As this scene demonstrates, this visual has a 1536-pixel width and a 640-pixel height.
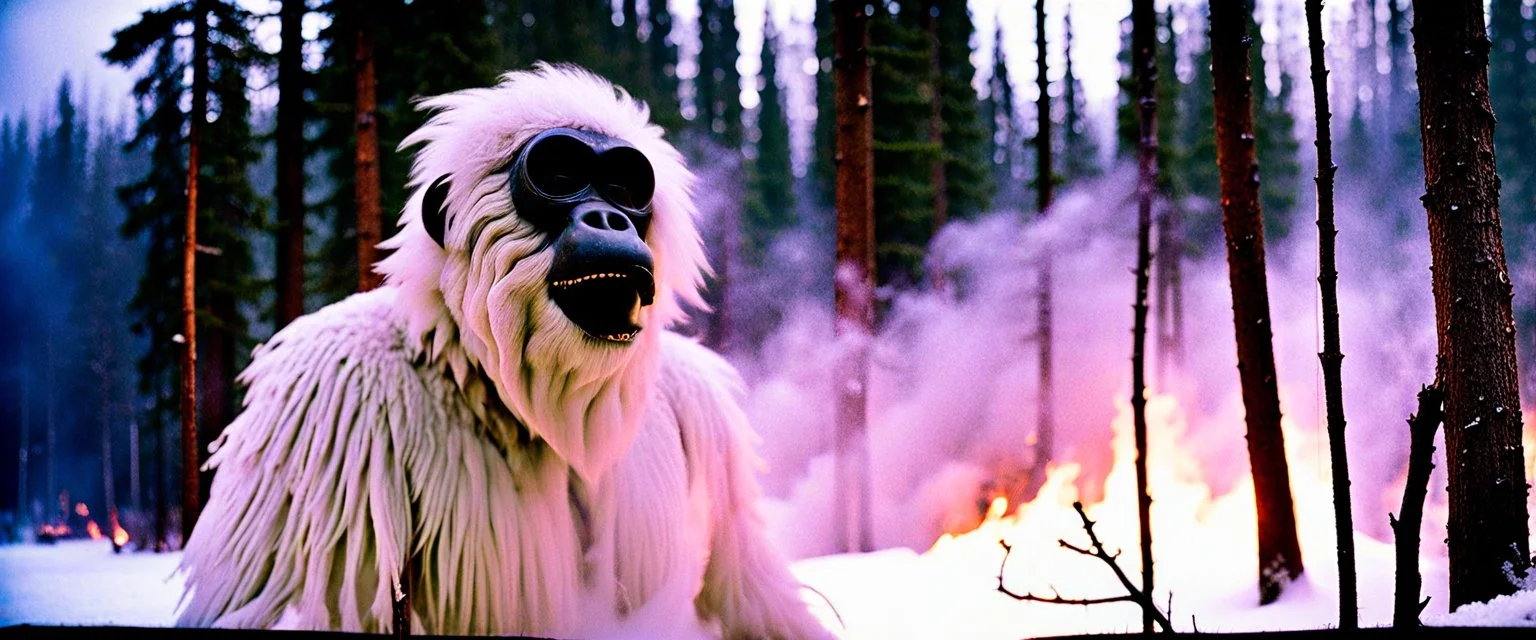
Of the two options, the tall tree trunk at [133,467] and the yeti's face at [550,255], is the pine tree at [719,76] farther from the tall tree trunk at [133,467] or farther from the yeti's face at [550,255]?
the yeti's face at [550,255]

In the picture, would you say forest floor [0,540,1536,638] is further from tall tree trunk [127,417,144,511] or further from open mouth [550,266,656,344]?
tall tree trunk [127,417,144,511]

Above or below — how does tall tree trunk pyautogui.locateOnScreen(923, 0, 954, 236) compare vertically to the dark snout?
above

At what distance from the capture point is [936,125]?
16484 millimetres

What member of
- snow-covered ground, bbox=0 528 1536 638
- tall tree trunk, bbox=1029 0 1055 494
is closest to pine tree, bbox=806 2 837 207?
tall tree trunk, bbox=1029 0 1055 494

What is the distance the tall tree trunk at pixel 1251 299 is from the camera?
4445 millimetres

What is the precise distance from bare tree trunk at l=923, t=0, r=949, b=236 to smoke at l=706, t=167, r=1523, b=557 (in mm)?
513

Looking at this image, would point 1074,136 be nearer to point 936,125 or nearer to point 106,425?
point 936,125

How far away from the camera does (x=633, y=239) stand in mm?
2424

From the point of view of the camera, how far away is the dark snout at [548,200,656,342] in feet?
7.75

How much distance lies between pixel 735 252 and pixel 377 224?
15.5 m

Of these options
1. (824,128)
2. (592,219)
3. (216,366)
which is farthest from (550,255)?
(824,128)

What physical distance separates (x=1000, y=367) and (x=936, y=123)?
4969mm

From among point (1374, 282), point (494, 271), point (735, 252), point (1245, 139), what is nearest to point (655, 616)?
point (494, 271)

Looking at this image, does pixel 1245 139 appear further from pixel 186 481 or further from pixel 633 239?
pixel 186 481
